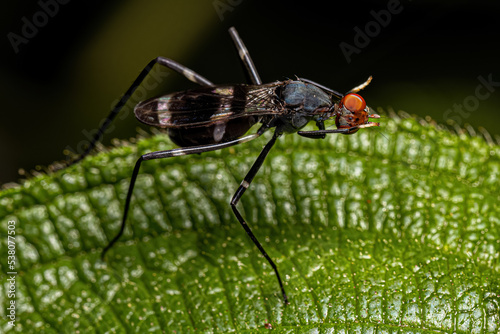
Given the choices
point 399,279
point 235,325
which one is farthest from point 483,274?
point 235,325

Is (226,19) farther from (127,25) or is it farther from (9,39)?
(9,39)

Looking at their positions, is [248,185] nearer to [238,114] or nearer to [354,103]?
[238,114]

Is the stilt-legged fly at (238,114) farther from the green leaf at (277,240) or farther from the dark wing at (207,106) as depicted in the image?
the green leaf at (277,240)

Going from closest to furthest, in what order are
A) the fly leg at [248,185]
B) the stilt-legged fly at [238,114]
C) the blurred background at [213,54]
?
the fly leg at [248,185] < the stilt-legged fly at [238,114] < the blurred background at [213,54]

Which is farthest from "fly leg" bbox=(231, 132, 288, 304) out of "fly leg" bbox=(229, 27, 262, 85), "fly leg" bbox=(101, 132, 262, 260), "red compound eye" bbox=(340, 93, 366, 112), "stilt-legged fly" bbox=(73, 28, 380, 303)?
"fly leg" bbox=(229, 27, 262, 85)

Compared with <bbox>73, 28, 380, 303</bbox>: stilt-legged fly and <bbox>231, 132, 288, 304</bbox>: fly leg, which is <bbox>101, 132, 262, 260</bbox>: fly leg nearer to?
<bbox>73, 28, 380, 303</bbox>: stilt-legged fly

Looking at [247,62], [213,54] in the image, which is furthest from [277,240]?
[213,54]

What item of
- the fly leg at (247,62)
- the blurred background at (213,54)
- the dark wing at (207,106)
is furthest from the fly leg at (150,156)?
the blurred background at (213,54)
